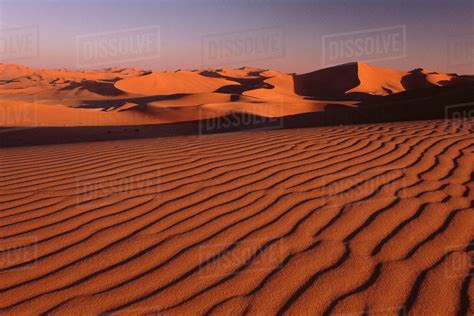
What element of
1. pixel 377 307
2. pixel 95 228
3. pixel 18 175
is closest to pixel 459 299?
pixel 377 307

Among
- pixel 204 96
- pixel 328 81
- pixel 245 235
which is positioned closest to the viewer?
pixel 245 235

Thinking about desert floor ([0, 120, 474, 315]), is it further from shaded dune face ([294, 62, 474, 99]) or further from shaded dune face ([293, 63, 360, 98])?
shaded dune face ([293, 63, 360, 98])

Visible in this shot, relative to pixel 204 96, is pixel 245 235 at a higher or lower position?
lower

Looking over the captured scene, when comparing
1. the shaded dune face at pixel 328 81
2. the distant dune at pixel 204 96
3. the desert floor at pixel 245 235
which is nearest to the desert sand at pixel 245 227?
the desert floor at pixel 245 235

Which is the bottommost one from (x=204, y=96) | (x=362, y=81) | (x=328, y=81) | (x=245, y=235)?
(x=245, y=235)

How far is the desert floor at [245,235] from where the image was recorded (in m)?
1.92

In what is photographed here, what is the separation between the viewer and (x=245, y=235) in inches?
99.5

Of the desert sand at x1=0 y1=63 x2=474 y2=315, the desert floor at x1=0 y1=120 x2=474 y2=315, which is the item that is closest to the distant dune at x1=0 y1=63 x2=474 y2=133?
the desert sand at x1=0 y1=63 x2=474 y2=315

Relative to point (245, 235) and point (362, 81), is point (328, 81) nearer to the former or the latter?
point (362, 81)

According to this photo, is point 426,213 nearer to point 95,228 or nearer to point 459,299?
point 459,299

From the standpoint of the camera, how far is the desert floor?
75.7 inches

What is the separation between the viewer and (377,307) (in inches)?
71.8

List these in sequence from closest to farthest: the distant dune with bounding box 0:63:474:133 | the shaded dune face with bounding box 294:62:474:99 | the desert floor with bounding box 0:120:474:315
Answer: the desert floor with bounding box 0:120:474:315 → the distant dune with bounding box 0:63:474:133 → the shaded dune face with bounding box 294:62:474:99

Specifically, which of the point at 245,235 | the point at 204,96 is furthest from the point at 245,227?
the point at 204,96
